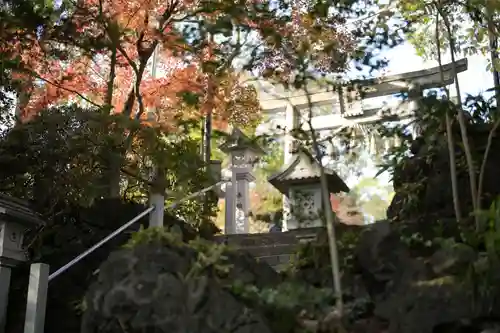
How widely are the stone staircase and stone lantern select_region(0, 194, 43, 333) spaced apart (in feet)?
7.26

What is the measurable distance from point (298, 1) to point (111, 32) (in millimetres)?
2619

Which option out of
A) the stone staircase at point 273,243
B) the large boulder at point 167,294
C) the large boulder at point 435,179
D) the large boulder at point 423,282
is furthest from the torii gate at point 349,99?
the large boulder at point 167,294

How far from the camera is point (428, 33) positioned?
7.93 m

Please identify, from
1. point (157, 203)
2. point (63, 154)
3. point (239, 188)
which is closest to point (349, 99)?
point (157, 203)

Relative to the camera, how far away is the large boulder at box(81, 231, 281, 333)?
10.6 feet

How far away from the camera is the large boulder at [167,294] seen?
10.6ft

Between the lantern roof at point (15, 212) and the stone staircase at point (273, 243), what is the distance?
2150mm

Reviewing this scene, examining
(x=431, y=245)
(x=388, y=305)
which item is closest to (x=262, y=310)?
(x=388, y=305)

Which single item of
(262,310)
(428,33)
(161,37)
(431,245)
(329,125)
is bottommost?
(262,310)

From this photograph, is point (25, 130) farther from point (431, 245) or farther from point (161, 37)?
point (431, 245)

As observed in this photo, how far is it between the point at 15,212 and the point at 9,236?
237mm

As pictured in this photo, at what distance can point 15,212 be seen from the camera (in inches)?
182

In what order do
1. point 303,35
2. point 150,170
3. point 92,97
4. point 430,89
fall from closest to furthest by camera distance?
point 303,35, point 430,89, point 150,170, point 92,97

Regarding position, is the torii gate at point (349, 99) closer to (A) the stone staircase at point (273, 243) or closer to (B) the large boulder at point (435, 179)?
(A) the stone staircase at point (273, 243)
